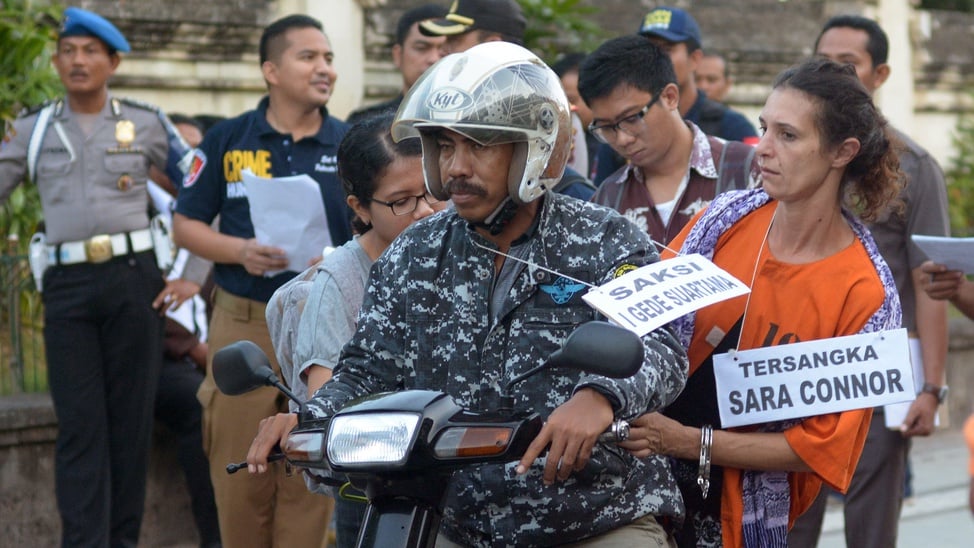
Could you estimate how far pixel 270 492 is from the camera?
5.92 m

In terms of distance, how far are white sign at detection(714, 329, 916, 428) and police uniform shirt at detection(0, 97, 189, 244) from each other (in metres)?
3.91

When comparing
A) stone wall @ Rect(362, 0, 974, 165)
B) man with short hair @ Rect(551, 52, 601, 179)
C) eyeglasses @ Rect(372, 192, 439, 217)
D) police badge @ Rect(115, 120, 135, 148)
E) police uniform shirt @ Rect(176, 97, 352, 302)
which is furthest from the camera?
stone wall @ Rect(362, 0, 974, 165)

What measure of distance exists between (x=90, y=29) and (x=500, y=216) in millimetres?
4232

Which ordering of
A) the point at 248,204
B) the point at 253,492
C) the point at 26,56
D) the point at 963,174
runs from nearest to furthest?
1. the point at 253,492
2. the point at 248,204
3. the point at 26,56
4. the point at 963,174

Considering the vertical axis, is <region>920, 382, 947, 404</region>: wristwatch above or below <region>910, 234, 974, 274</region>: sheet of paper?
below

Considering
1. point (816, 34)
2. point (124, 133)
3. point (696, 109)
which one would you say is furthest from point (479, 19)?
point (816, 34)

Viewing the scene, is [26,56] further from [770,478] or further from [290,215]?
[770,478]

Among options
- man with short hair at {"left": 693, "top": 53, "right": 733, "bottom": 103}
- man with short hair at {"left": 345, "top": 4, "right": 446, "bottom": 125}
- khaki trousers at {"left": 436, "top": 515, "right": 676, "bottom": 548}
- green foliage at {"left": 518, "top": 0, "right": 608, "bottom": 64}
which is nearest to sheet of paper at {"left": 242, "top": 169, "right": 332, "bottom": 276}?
man with short hair at {"left": 345, "top": 4, "right": 446, "bottom": 125}

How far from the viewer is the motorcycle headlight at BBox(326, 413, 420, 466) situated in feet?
9.86

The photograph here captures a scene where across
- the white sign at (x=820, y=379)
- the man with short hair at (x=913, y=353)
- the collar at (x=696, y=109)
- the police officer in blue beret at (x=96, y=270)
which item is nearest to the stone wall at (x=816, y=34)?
the collar at (x=696, y=109)

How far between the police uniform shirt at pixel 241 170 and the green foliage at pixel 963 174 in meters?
9.38

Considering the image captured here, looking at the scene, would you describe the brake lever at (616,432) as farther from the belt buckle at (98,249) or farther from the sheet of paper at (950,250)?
the belt buckle at (98,249)

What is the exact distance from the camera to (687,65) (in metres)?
7.47

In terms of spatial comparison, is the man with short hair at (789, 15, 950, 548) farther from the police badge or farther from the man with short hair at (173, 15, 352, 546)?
the police badge
